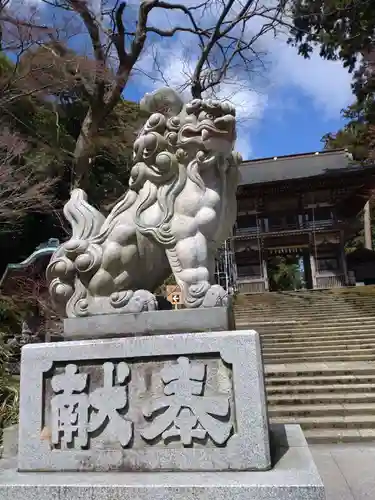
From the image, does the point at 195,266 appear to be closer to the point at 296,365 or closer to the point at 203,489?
the point at 203,489

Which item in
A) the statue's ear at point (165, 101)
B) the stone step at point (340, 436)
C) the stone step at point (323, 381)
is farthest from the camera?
the stone step at point (323, 381)

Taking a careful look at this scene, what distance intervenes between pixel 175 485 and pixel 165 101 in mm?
2296

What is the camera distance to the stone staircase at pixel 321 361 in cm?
560

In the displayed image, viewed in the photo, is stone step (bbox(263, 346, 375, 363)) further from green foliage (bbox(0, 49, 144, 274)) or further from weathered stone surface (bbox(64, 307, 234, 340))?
weathered stone surface (bbox(64, 307, 234, 340))

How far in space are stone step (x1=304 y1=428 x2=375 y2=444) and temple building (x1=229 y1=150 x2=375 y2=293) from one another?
1483 centimetres

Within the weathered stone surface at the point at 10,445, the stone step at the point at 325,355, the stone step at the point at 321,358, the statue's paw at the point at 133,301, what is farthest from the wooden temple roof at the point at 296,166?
the statue's paw at the point at 133,301

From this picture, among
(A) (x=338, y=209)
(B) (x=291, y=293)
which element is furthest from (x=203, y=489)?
(A) (x=338, y=209)

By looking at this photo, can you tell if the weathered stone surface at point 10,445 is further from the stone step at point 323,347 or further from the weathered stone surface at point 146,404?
the stone step at point 323,347

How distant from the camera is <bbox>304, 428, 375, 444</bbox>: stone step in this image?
505 centimetres

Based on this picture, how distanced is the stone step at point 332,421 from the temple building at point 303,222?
14418 mm

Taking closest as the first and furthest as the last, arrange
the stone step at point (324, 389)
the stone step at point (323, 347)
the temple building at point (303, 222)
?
the stone step at point (324, 389) < the stone step at point (323, 347) < the temple building at point (303, 222)

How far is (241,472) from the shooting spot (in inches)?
83.0

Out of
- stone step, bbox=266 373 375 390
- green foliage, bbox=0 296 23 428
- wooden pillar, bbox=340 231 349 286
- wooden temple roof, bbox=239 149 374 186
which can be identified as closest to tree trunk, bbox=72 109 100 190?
green foliage, bbox=0 296 23 428

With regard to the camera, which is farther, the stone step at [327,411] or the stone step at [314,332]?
the stone step at [314,332]
